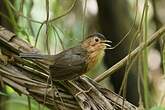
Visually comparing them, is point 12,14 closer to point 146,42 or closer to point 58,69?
point 58,69

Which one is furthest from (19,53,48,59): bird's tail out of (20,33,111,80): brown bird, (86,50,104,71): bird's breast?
(86,50,104,71): bird's breast

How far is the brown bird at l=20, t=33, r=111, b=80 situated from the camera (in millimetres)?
1683

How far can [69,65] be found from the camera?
182 cm

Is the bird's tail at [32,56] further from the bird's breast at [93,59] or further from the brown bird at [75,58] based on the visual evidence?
the bird's breast at [93,59]

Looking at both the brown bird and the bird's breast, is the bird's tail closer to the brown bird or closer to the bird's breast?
the brown bird

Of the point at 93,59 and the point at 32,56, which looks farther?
the point at 93,59

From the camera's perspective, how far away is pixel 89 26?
312 cm

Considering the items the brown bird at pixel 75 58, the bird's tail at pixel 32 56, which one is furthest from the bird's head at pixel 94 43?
the bird's tail at pixel 32 56

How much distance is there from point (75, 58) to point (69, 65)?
0.22ft

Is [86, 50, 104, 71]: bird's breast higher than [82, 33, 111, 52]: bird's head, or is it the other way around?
[82, 33, 111, 52]: bird's head

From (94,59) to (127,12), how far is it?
1.06 meters

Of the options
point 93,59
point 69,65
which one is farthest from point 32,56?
point 93,59

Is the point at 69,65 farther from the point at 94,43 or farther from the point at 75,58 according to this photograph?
the point at 94,43

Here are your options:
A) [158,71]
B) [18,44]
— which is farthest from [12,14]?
[158,71]
